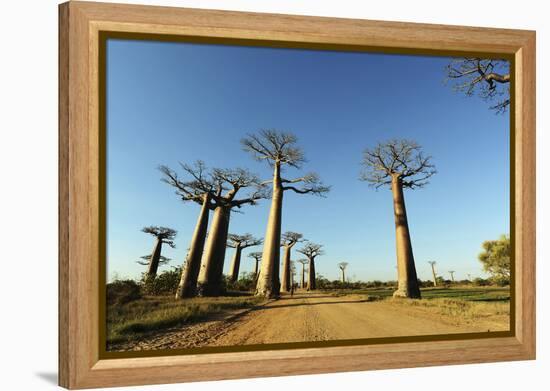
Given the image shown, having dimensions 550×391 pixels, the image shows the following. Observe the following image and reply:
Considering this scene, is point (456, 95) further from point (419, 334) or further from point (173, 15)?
point (173, 15)

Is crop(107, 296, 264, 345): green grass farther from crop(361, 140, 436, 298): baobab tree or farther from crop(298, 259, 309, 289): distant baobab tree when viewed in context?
crop(361, 140, 436, 298): baobab tree

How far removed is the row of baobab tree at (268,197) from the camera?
6539 millimetres

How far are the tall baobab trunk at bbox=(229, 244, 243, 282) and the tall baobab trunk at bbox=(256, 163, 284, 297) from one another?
233 millimetres

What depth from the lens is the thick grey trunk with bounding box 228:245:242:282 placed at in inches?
269

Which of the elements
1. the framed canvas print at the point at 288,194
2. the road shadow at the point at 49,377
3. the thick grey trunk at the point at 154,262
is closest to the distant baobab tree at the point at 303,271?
the framed canvas print at the point at 288,194

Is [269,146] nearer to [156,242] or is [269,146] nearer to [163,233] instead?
[163,233]

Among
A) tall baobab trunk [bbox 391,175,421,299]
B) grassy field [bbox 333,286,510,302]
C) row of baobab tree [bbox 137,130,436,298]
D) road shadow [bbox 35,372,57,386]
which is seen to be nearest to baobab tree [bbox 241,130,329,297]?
row of baobab tree [bbox 137,130,436,298]

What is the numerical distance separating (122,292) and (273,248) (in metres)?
1.49

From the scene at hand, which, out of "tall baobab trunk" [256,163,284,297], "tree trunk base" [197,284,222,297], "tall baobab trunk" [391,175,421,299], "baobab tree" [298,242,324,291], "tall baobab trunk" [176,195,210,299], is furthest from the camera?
"tall baobab trunk" [391,175,421,299]

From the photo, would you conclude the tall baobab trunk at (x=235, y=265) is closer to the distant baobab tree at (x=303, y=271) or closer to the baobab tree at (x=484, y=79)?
the distant baobab tree at (x=303, y=271)

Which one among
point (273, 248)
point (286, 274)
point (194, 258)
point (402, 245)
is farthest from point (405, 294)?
point (194, 258)

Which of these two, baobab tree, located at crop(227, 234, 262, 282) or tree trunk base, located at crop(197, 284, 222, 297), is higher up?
baobab tree, located at crop(227, 234, 262, 282)

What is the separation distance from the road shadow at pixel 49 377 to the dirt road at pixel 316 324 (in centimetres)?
64

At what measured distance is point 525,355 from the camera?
721cm
